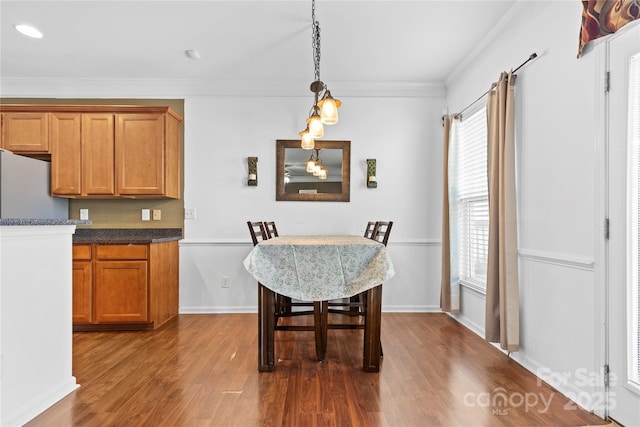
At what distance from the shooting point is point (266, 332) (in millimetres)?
2385

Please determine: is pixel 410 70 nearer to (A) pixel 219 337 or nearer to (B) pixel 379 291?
(B) pixel 379 291

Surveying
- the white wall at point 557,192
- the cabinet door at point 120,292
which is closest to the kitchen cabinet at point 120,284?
the cabinet door at point 120,292

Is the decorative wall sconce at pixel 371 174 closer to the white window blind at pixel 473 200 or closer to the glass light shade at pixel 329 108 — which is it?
the white window blind at pixel 473 200

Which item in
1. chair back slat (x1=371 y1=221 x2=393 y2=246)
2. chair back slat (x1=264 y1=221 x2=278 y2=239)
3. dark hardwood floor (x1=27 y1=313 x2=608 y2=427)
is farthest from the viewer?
chair back slat (x1=264 y1=221 x2=278 y2=239)

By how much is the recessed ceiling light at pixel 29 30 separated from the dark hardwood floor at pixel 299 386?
2.72 meters

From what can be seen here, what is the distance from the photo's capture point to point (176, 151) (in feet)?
12.7

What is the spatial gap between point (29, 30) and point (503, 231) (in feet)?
13.8

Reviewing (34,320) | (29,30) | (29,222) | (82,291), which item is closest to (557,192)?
(29,222)

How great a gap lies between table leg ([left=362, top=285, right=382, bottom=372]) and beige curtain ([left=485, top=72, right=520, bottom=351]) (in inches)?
37.5

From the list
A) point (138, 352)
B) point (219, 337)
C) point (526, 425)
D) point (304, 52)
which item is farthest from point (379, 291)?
point (304, 52)

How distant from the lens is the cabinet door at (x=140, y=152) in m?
3.53

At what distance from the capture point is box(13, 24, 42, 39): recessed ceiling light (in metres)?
2.77

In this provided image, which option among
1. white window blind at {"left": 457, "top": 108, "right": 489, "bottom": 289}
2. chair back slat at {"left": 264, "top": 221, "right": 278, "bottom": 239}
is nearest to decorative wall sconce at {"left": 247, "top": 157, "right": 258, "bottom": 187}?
chair back slat at {"left": 264, "top": 221, "right": 278, "bottom": 239}

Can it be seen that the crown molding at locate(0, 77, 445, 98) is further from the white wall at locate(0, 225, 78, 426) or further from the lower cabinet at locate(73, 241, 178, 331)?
the white wall at locate(0, 225, 78, 426)
